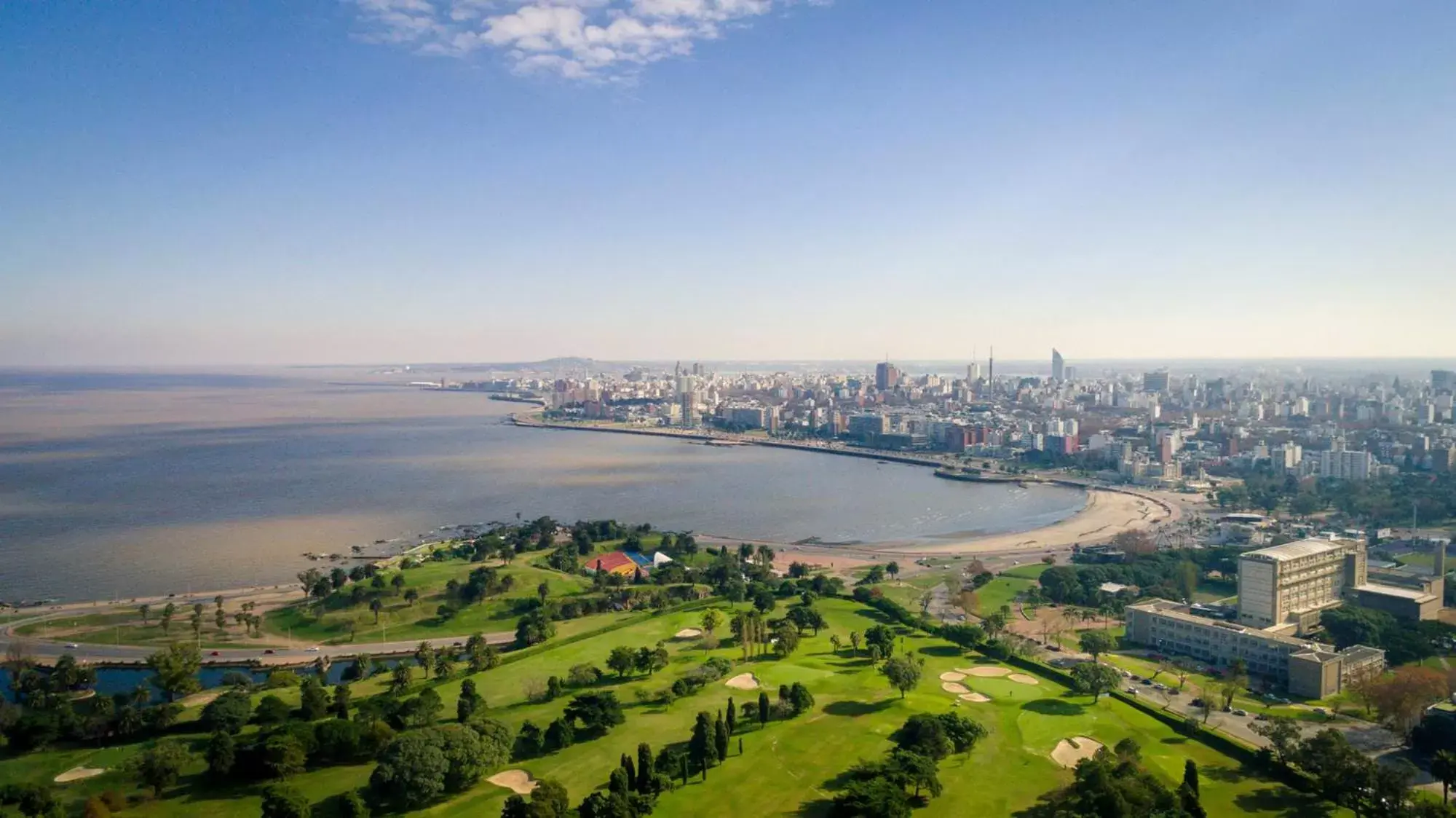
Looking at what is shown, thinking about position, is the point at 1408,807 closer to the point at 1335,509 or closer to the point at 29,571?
the point at 1335,509

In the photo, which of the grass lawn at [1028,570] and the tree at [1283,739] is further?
the grass lawn at [1028,570]

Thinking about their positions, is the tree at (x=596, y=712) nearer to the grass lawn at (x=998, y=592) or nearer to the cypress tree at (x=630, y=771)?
the cypress tree at (x=630, y=771)

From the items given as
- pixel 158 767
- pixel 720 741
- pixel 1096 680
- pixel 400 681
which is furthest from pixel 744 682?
pixel 158 767

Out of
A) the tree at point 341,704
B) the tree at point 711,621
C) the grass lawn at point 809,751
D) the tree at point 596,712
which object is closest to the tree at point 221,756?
the grass lawn at point 809,751

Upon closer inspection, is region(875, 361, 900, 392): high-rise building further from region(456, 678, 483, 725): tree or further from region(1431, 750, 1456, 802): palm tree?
region(1431, 750, 1456, 802): palm tree

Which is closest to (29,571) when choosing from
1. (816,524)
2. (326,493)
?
(326,493)
